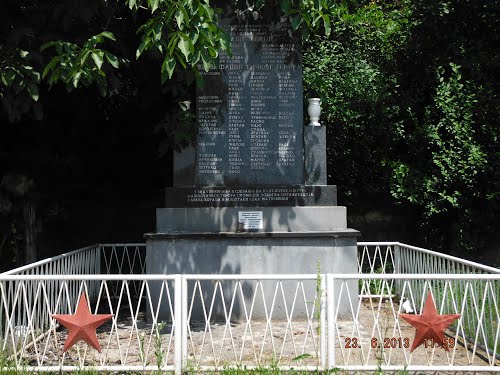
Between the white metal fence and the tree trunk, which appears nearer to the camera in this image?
the white metal fence

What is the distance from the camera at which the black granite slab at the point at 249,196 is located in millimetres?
7703

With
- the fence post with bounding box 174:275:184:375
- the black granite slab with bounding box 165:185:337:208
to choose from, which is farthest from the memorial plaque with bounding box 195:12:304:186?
the fence post with bounding box 174:275:184:375

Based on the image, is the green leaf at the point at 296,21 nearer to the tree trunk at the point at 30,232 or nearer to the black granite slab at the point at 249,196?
the black granite slab at the point at 249,196

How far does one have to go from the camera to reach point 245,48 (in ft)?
26.2

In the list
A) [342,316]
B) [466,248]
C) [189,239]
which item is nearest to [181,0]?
[189,239]

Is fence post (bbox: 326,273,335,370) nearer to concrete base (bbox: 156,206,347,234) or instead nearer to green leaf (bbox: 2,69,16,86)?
concrete base (bbox: 156,206,347,234)

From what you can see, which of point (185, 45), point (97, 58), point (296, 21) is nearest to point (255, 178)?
point (296, 21)

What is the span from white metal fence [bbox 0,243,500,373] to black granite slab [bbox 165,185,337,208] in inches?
44.3

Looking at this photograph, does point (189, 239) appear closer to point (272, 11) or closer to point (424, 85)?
point (272, 11)

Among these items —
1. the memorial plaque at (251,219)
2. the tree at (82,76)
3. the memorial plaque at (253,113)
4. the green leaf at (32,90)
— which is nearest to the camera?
the tree at (82,76)

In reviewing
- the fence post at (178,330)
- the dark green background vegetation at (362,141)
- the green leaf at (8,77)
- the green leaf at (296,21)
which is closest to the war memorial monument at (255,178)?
the dark green background vegetation at (362,141)

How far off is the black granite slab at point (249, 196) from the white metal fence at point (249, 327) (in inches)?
44.3

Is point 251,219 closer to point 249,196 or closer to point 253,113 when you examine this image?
point 249,196

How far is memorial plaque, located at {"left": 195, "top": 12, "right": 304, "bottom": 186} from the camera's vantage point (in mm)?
7863
